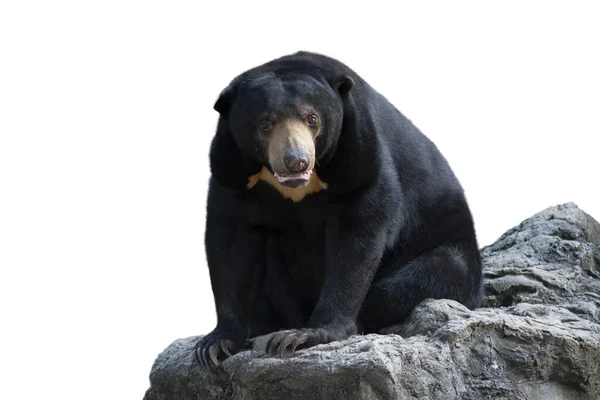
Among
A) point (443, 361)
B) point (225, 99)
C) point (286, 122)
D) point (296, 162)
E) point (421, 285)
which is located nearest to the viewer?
point (296, 162)

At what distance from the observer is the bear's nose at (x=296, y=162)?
8.42 m

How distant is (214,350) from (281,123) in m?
1.69

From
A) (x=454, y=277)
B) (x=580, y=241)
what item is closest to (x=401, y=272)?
(x=454, y=277)

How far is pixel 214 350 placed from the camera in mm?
9180

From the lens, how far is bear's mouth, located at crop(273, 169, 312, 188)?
846 centimetres

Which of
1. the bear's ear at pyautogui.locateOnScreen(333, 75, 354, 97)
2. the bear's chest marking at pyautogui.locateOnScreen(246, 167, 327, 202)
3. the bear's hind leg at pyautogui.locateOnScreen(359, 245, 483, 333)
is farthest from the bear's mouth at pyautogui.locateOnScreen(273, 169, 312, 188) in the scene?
the bear's hind leg at pyautogui.locateOnScreen(359, 245, 483, 333)

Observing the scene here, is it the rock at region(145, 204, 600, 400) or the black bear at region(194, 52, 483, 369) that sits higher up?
the black bear at region(194, 52, 483, 369)

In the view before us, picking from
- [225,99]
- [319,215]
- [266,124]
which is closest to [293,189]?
[319,215]

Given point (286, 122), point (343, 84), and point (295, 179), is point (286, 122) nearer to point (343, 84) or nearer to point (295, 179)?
point (295, 179)

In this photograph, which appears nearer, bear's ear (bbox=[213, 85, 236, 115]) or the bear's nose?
the bear's nose

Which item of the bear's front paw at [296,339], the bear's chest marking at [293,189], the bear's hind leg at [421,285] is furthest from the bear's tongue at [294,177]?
the bear's hind leg at [421,285]

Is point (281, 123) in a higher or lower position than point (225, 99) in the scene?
lower

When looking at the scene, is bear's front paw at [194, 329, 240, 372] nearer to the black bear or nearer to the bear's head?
the black bear

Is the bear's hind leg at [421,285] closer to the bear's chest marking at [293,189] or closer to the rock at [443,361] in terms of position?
the rock at [443,361]
